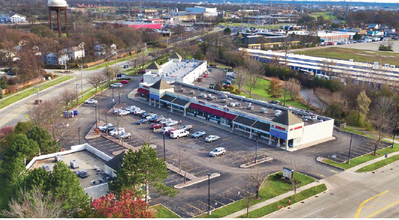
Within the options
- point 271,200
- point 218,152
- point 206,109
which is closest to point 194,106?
point 206,109

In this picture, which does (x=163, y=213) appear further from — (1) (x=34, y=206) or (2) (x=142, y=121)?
(2) (x=142, y=121)

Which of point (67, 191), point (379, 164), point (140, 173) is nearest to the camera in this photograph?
point (67, 191)

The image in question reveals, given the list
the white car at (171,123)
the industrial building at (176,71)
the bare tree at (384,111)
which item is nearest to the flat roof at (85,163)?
the white car at (171,123)

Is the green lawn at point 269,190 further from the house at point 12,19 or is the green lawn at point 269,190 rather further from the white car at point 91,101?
the house at point 12,19

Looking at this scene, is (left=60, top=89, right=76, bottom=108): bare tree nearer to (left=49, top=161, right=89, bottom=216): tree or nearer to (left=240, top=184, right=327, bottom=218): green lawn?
(left=49, top=161, right=89, bottom=216): tree

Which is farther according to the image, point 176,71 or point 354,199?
point 176,71
